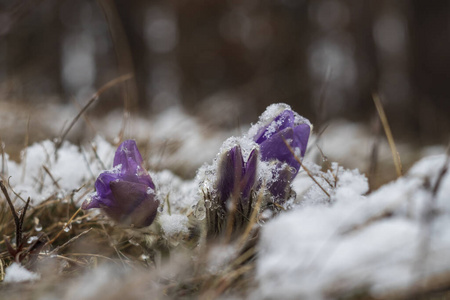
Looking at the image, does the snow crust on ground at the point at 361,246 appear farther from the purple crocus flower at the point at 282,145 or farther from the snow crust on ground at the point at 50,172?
the snow crust on ground at the point at 50,172

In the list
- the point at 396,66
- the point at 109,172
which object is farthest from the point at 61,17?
the point at 109,172

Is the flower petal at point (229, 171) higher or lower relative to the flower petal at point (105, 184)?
lower

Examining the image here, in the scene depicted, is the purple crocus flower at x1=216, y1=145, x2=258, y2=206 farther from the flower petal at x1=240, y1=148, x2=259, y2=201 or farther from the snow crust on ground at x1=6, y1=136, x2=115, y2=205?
the snow crust on ground at x1=6, y1=136, x2=115, y2=205

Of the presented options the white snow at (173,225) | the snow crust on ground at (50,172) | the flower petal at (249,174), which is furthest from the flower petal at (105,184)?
the snow crust on ground at (50,172)

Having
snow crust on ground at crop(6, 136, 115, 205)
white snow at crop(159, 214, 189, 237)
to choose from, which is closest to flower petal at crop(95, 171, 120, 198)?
white snow at crop(159, 214, 189, 237)

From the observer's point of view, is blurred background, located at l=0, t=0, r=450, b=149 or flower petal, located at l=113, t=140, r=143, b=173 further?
blurred background, located at l=0, t=0, r=450, b=149

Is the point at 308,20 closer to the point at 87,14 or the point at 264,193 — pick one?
the point at 87,14
